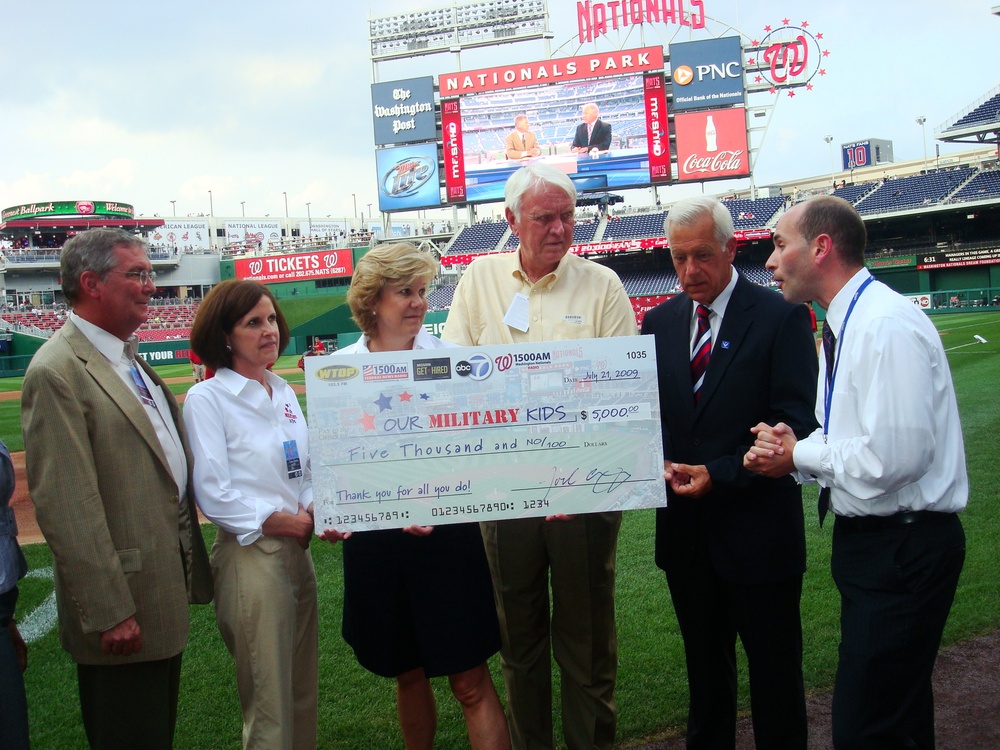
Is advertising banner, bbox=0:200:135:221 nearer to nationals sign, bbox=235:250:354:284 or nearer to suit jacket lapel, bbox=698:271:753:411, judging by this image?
nationals sign, bbox=235:250:354:284

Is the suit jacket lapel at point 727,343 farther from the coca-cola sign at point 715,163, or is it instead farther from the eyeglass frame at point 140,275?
the coca-cola sign at point 715,163

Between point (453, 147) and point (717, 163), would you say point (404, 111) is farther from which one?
point (717, 163)

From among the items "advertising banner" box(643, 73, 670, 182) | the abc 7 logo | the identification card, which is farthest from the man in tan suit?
"advertising banner" box(643, 73, 670, 182)

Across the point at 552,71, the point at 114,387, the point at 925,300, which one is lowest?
the point at 114,387

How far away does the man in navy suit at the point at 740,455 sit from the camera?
9.57 ft

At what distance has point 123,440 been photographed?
100 inches

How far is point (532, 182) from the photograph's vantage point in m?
3.06

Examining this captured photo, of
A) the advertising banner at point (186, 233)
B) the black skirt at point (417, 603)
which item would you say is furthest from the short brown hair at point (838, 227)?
the advertising banner at point (186, 233)

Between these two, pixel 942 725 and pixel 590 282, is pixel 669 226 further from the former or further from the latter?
pixel 942 725

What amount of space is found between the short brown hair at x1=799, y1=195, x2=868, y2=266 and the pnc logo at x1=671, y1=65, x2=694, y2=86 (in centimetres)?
4101

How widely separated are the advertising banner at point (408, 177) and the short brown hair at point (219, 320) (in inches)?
1655

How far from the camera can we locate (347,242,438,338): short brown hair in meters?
2.94

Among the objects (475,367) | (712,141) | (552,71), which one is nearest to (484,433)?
(475,367)

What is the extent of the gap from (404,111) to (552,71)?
841 centimetres
